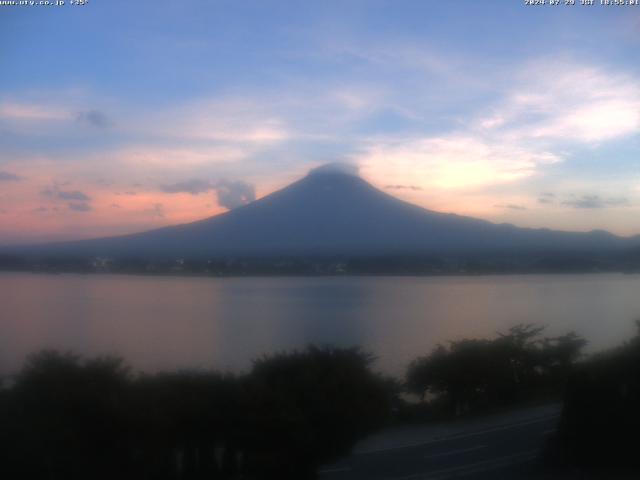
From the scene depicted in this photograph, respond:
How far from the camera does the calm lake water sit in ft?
35.2

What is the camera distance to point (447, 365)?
420 inches

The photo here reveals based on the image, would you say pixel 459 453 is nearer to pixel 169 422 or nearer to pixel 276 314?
pixel 169 422

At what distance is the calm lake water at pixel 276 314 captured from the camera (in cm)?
1072

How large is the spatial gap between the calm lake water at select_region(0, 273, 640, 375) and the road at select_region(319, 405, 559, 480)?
5.40 ft

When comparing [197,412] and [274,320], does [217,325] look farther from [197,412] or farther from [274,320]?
[197,412]

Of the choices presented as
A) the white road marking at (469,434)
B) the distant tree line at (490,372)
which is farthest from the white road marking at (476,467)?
the distant tree line at (490,372)

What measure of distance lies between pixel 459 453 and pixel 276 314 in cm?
1090

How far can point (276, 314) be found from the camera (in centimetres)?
1770

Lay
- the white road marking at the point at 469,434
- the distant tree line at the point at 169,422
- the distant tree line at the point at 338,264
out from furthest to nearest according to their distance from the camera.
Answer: the distant tree line at the point at 338,264
the white road marking at the point at 469,434
the distant tree line at the point at 169,422

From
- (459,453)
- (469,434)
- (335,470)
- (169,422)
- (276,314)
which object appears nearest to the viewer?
(169,422)

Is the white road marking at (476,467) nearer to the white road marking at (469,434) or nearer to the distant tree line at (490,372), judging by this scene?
the white road marking at (469,434)

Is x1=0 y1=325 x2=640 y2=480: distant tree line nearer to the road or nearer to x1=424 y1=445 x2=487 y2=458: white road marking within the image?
the road

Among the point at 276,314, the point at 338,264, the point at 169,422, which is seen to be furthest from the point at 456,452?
the point at 338,264

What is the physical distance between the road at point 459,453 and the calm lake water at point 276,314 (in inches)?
64.7
